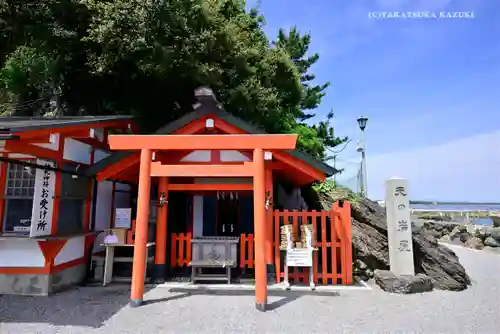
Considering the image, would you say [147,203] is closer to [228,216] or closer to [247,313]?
[247,313]

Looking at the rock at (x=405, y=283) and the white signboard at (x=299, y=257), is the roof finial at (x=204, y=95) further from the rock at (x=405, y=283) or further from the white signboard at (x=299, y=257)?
the rock at (x=405, y=283)

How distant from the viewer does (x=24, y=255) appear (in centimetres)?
650

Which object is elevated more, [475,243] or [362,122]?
[362,122]

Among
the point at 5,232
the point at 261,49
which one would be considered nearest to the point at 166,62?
the point at 261,49

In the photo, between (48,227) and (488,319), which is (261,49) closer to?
(48,227)

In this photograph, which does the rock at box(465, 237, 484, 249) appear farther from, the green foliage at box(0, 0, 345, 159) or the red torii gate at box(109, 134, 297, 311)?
the red torii gate at box(109, 134, 297, 311)

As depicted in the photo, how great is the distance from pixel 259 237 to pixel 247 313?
4.28 feet

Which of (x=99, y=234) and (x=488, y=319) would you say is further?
(x=99, y=234)

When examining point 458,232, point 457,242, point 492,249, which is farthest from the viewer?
point 458,232

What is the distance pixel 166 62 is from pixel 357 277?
9.71m

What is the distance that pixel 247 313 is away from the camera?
5.41 meters

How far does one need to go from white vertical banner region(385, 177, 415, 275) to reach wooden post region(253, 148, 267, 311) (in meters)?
3.67

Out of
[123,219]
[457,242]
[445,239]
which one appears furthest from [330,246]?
[445,239]

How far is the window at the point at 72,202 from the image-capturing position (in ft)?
23.3
